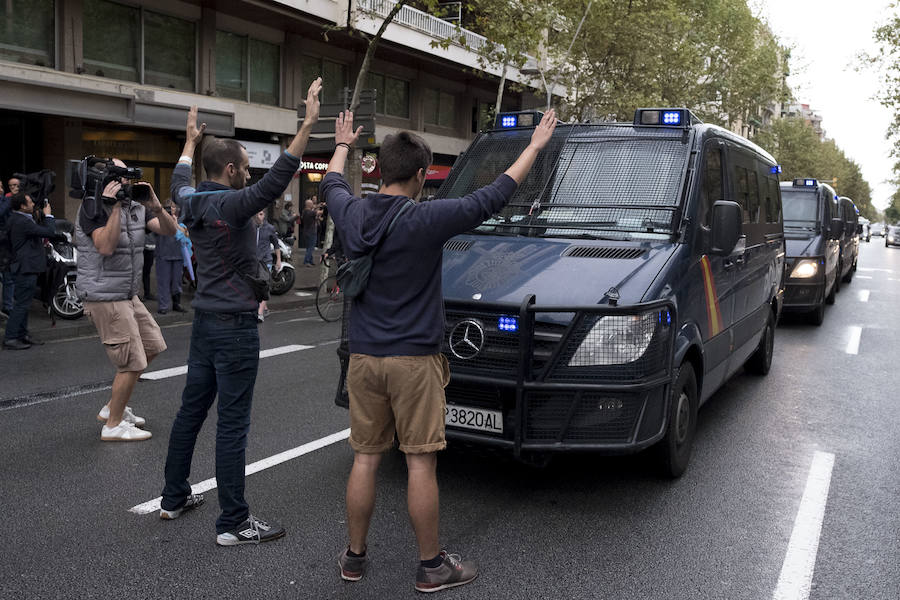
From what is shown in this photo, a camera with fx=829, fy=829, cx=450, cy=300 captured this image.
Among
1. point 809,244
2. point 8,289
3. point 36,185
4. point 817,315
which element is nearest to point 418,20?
point 809,244

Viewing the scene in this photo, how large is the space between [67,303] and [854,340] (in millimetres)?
10620

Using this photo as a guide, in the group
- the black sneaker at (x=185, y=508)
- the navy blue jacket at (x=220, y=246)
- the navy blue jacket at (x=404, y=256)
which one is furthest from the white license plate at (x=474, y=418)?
the black sneaker at (x=185, y=508)

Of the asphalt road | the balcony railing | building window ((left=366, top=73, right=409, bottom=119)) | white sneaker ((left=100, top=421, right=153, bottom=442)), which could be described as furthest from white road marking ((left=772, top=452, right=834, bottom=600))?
building window ((left=366, top=73, right=409, bottom=119))

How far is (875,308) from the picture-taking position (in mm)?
15391

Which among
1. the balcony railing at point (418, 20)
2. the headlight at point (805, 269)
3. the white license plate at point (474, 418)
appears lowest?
the white license plate at point (474, 418)

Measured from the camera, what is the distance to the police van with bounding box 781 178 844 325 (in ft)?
39.1

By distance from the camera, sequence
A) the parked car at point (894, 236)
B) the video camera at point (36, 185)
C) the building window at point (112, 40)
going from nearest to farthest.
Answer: the video camera at point (36, 185), the building window at point (112, 40), the parked car at point (894, 236)

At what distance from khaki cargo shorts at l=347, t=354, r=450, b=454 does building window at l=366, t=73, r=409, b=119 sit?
75.6ft

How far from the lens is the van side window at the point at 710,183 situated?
532 centimetres

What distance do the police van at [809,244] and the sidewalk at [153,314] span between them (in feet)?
26.1

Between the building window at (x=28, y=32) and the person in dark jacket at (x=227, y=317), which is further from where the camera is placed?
the building window at (x=28, y=32)

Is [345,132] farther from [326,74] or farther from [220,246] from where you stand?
[326,74]

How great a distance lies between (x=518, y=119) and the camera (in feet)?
20.1

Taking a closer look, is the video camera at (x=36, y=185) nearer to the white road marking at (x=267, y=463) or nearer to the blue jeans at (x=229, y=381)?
the white road marking at (x=267, y=463)
